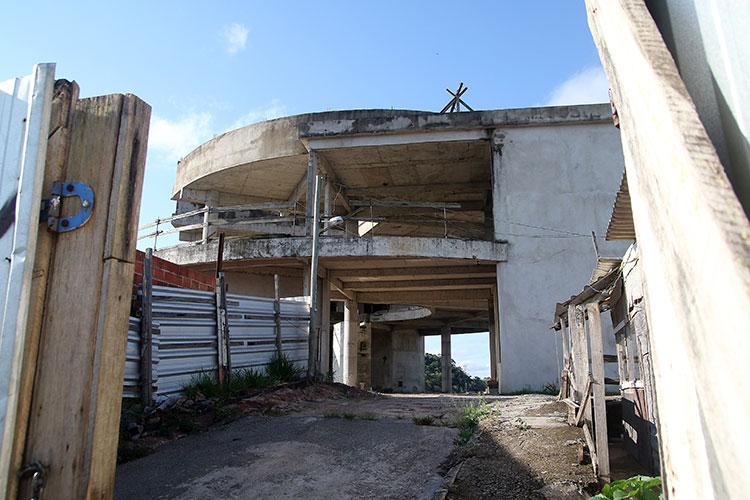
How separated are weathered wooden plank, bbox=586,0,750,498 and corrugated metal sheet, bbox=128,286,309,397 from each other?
22.0ft

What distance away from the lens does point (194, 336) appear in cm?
812

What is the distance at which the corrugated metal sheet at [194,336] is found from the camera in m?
7.22

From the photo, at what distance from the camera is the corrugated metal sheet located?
23.7 ft

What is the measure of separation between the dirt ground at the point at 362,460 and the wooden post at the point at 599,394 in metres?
0.24

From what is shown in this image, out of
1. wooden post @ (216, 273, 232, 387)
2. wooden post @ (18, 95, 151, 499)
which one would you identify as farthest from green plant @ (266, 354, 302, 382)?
wooden post @ (18, 95, 151, 499)

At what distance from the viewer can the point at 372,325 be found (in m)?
25.6

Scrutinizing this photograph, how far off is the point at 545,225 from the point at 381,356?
15.6 m

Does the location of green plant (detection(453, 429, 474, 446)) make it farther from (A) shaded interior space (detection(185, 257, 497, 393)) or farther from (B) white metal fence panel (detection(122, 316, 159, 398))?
(A) shaded interior space (detection(185, 257, 497, 393))

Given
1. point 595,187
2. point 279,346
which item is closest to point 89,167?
point 279,346

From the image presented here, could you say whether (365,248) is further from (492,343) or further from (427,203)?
(492,343)

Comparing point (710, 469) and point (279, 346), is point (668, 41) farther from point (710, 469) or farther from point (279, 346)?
point (279, 346)

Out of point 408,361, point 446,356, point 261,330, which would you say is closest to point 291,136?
point 261,330

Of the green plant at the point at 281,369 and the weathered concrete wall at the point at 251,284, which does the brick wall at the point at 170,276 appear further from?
the weathered concrete wall at the point at 251,284

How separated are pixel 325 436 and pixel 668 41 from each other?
18.8ft
